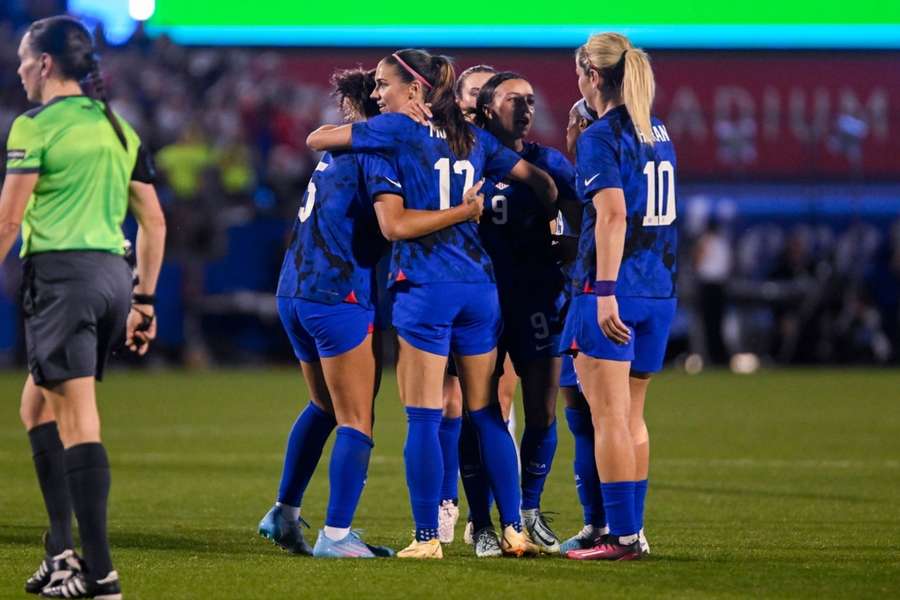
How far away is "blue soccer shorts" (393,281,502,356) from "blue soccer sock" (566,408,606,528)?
0.73 m

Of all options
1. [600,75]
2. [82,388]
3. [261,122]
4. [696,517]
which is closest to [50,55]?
[82,388]

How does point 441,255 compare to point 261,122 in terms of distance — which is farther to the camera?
point 261,122

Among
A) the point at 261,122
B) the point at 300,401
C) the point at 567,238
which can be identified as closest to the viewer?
the point at 567,238

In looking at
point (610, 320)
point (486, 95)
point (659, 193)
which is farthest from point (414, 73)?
point (610, 320)

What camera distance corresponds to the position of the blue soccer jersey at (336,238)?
692 centimetres

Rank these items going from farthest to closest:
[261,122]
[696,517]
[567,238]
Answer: [261,122]
[696,517]
[567,238]

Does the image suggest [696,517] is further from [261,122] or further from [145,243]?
[261,122]

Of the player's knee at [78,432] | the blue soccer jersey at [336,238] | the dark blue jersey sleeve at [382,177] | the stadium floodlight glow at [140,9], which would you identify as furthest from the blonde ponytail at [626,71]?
the stadium floodlight glow at [140,9]

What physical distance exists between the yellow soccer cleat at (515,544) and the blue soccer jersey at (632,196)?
106cm

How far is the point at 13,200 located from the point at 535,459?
2.83 metres

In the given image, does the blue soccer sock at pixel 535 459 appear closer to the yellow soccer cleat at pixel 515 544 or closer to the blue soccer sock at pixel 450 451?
the blue soccer sock at pixel 450 451

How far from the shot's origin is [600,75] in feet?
22.1

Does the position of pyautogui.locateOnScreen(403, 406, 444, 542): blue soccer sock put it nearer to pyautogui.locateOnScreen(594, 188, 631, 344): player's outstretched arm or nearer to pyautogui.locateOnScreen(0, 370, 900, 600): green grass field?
pyautogui.locateOnScreen(0, 370, 900, 600): green grass field

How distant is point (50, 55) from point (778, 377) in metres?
14.8
